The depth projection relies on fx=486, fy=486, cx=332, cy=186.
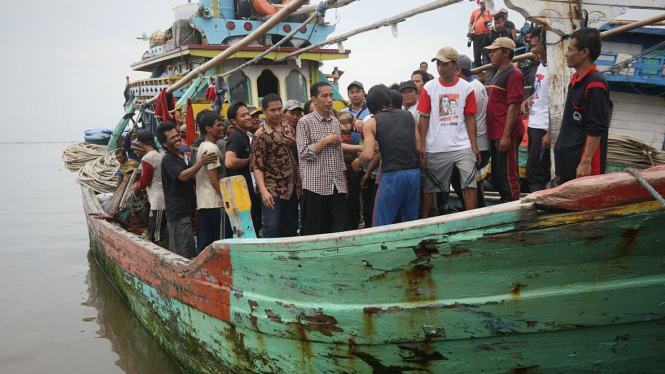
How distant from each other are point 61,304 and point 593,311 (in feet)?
22.2

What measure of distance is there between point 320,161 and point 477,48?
6.54 meters

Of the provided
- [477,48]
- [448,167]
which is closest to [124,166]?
[448,167]

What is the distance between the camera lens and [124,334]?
5574mm

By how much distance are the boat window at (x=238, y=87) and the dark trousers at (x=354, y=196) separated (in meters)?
4.47

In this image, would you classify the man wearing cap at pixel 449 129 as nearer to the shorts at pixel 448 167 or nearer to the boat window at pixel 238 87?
the shorts at pixel 448 167

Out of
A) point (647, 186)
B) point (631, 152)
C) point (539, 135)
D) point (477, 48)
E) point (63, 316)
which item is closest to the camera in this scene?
point (647, 186)

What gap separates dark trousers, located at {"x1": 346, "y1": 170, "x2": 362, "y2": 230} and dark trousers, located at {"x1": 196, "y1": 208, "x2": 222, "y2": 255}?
4.06 ft

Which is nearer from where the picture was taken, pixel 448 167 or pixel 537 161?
pixel 448 167

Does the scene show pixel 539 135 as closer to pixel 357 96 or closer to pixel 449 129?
pixel 449 129

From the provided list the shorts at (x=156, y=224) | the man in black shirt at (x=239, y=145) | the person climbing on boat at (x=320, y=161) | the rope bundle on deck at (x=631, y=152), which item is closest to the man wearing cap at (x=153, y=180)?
the shorts at (x=156, y=224)

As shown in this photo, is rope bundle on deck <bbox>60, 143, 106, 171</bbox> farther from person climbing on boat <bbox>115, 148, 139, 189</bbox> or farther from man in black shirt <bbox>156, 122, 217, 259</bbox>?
man in black shirt <bbox>156, 122, 217, 259</bbox>

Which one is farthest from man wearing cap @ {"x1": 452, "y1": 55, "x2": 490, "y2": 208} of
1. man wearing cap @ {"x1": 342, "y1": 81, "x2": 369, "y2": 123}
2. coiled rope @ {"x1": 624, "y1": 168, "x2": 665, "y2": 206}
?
coiled rope @ {"x1": 624, "y1": 168, "x2": 665, "y2": 206}

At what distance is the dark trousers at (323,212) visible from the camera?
389 centimetres

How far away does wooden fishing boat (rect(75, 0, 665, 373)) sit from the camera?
187 cm
